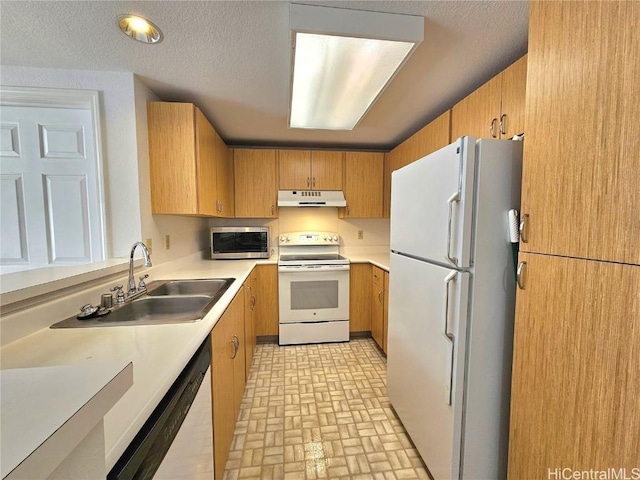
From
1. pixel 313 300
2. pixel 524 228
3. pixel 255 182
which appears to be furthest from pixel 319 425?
pixel 255 182

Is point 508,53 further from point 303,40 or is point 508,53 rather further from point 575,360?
point 575,360

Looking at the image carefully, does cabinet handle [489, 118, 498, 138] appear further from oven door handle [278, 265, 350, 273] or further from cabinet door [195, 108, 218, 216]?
cabinet door [195, 108, 218, 216]

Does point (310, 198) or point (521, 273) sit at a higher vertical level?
point (310, 198)

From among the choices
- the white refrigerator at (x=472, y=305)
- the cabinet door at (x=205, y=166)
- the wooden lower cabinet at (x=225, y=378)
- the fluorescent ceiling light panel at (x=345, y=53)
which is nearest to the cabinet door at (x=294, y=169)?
the cabinet door at (x=205, y=166)

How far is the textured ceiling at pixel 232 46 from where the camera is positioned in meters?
1.15

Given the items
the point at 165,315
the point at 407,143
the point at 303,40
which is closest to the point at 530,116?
the point at 303,40

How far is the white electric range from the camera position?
2.74 m

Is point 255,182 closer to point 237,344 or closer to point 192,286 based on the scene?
point 192,286

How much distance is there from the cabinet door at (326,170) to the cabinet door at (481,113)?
1.45 metres

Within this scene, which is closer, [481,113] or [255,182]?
[481,113]

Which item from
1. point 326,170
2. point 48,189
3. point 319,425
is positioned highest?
point 326,170

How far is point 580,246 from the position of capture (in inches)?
29.8

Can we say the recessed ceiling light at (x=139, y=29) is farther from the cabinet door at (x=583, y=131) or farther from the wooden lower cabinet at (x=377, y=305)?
the wooden lower cabinet at (x=377, y=305)

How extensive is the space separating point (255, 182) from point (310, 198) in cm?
66
